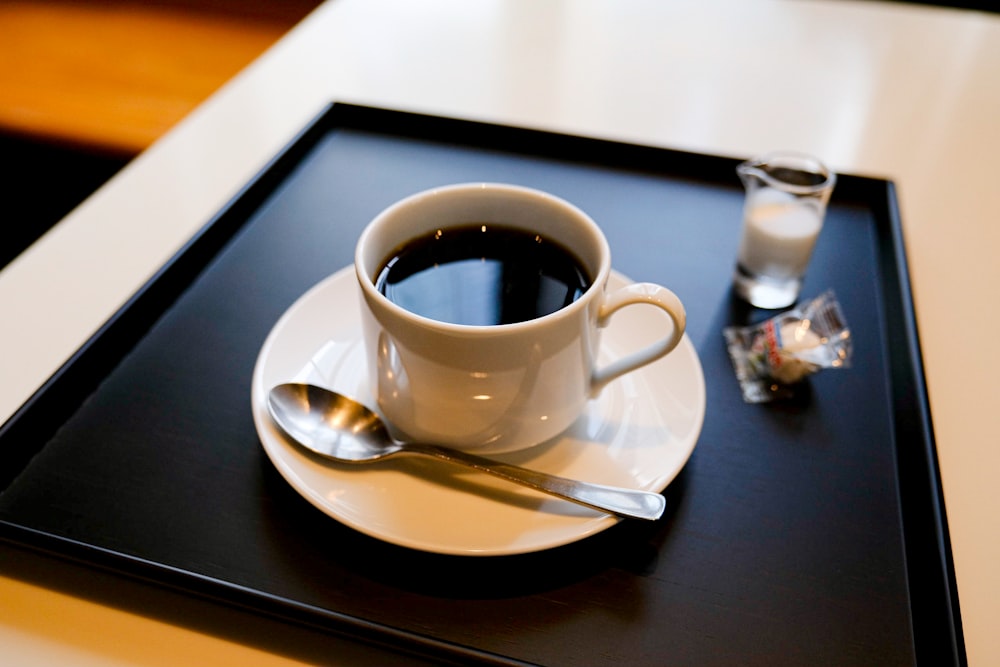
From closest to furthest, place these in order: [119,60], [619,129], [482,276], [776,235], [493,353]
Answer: [493,353] < [482,276] < [776,235] < [619,129] < [119,60]

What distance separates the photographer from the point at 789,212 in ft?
2.53

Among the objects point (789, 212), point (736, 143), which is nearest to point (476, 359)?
point (789, 212)

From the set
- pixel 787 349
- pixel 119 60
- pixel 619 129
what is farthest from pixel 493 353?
pixel 119 60

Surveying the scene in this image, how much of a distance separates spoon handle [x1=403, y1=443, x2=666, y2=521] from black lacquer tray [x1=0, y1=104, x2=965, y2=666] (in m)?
0.04

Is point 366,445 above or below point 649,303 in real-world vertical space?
below

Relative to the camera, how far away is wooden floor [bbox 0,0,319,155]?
5.19 feet

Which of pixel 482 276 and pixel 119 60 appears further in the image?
pixel 119 60

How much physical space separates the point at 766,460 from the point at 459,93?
2.49ft

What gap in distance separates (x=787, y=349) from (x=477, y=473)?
0.95ft

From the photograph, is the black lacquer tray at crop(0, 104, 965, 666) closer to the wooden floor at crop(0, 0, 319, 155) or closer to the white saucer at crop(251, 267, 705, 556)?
the white saucer at crop(251, 267, 705, 556)

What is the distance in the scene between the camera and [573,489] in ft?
1.74

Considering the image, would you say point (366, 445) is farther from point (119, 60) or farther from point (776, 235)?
point (119, 60)

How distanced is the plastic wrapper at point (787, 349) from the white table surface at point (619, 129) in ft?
0.40

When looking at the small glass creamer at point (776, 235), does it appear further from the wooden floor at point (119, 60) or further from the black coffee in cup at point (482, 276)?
the wooden floor at point (119, 60)
